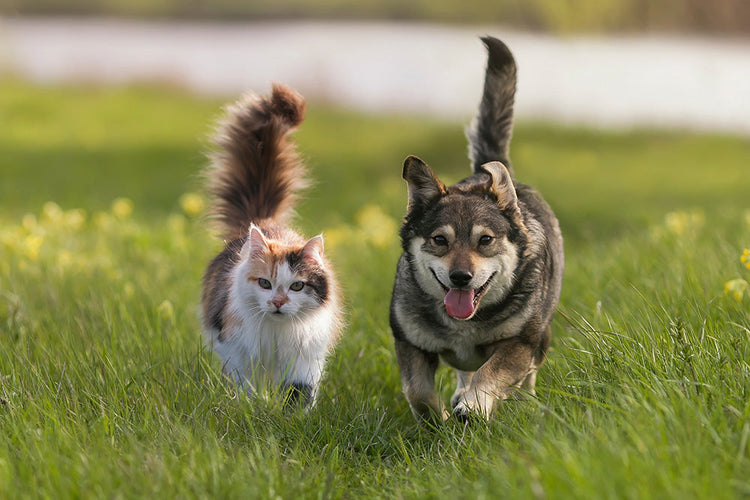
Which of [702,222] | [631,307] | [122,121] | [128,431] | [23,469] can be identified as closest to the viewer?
[23,469]

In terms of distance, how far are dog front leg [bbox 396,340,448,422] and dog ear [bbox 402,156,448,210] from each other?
2.45 feet

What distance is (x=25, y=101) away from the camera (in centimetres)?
1642

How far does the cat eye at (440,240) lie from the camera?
13.2ft

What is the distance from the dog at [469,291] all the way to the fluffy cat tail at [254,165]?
4.02ft

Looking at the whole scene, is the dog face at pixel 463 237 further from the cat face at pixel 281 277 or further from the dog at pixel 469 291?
the cat face at pixel 281 277

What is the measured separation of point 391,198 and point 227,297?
6809mm

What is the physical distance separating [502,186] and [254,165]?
1755 mm

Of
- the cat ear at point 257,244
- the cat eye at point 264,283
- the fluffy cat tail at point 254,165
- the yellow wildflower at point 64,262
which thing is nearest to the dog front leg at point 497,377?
the cat eye at point 264,283

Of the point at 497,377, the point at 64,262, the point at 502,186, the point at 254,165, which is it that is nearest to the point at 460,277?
the point at 497,377

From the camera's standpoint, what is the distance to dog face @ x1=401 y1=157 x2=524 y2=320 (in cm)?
393

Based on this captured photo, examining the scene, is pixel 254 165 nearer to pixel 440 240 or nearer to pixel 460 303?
pixel 440 240

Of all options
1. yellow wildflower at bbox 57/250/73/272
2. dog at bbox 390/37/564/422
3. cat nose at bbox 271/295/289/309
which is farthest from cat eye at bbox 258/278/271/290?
yellow wildflower at bbox 57/250/73/272

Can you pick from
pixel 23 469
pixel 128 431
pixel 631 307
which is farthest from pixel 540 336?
pixel 23 469

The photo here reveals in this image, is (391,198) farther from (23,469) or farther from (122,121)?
(23,469)
